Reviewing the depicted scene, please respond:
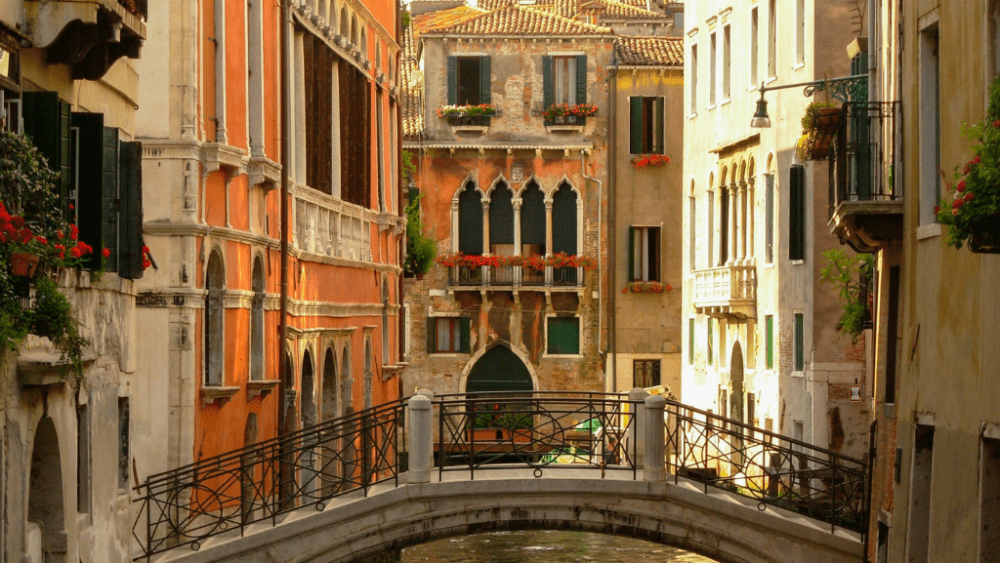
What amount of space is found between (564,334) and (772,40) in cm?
1348

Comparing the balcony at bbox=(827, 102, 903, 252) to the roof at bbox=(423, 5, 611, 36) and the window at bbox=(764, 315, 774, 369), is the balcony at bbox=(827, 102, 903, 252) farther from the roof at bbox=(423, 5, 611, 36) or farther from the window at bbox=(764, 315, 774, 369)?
the roof at bbox=(423, 5, 611, 36)

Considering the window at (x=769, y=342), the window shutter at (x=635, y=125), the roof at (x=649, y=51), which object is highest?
the roof at (x=649, y=51)

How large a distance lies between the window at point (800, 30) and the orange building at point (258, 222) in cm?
637

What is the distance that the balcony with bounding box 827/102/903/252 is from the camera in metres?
14.1

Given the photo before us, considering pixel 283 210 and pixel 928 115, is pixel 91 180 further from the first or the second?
pixel 283 210

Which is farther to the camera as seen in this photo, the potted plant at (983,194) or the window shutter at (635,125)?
the window shutter at (635,125)

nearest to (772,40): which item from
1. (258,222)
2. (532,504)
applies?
(258,222)

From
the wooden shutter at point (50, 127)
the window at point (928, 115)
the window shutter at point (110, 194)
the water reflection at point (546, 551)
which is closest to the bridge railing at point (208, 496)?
the window shutter at point (110, 194)

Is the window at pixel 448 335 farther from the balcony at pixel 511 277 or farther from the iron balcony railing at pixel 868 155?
the iron balcony railing at pixel 868 155

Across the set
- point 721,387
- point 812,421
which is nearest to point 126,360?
point 812,421

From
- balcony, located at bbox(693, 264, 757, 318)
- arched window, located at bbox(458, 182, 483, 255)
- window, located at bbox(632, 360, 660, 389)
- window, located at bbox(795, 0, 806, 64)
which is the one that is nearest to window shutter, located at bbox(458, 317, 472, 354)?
arched window, located at bbox(458, 182, 483, 255)

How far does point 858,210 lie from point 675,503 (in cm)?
432

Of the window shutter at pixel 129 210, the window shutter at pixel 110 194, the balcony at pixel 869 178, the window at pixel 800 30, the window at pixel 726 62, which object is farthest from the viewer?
the window at pixel 726 62

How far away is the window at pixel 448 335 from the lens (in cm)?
3919
